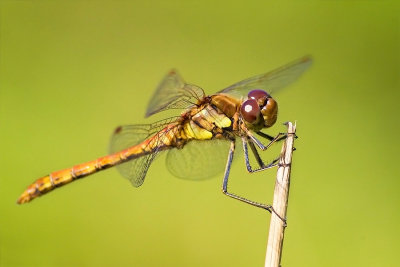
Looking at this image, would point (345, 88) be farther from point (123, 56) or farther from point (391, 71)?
point (123, 56)

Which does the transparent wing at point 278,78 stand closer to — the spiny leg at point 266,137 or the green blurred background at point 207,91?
the spiny leg at point 266,137

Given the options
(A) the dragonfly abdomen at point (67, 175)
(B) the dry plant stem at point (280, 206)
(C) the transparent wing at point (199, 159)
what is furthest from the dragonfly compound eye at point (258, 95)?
(A) the dragonfly abdomen at point (67, 175)

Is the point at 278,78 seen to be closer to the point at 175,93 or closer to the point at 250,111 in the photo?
the point at 250,111

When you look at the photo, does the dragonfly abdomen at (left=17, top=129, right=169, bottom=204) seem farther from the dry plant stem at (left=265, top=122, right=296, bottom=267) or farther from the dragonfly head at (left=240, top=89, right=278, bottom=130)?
the dry plant stem at (left=265, top=122, right=296, bottom=267)

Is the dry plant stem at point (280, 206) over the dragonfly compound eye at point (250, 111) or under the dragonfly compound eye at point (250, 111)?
under

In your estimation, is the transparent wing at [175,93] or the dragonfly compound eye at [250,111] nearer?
the dragonfly compound eye at [250,111]
